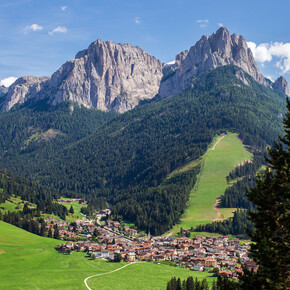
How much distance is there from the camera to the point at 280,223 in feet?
72.6

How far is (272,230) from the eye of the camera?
74.2 feet

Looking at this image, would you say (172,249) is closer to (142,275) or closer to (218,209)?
(142,275)

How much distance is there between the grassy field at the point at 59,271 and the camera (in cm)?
9144

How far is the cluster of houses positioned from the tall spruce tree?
8731 cm

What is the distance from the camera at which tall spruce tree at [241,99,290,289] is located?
21.5m

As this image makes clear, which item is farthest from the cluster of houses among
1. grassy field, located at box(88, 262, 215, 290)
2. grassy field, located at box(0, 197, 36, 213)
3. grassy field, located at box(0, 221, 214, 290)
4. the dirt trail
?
grassy field, located at box(0, 197, 36, 213)

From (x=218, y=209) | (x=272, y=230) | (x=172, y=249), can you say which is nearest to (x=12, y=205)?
(x=172, y=249)

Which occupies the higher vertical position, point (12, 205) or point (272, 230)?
point (272, 230)

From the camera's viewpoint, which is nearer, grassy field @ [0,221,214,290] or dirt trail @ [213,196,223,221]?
grassy field @ [0,221,214,290]

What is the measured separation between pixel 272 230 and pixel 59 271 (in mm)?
94872

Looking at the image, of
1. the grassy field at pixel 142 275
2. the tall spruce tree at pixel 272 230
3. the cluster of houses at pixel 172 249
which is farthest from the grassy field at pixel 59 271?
the tall spruce tree at pixel 272 230

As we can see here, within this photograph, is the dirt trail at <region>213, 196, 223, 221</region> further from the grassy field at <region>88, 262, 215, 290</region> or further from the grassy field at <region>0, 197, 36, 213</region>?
the grassy field at <region>0, 197, 36, 213</region>

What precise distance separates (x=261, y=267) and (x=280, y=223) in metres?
3.38

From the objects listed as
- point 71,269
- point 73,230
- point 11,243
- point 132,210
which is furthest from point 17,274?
point 132,210
